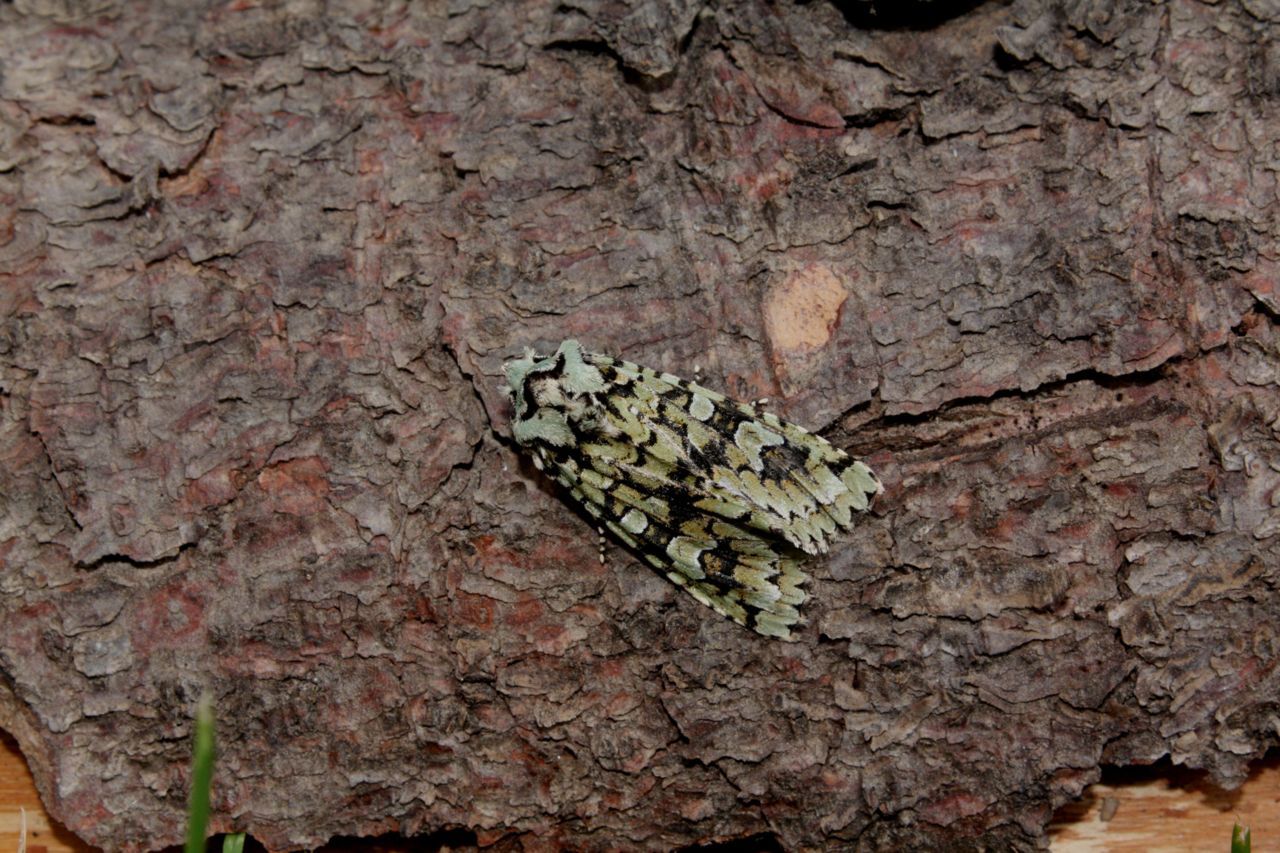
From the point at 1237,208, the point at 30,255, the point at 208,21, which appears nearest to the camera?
the point at 1237,208

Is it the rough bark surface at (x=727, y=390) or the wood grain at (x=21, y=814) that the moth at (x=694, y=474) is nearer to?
the rough bark surface at (x=727, y=390)

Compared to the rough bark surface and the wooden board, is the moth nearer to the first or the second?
the rough bark surface

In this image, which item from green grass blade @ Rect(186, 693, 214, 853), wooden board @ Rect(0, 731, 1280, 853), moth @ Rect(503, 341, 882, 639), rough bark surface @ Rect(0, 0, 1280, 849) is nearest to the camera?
green grass blade @ Rect(186, 693, 214, 853)

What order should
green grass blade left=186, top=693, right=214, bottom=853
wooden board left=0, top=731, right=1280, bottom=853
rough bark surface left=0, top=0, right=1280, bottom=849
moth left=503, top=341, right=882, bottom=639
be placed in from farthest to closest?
wooden board left=0, top=731, right=1280, bottom=853, moth left=503, top=341, right=882, bottom=639, rough bark surface left=0, top=0, right=1280, bottom=849, green grass blade left=186, top=693, right=214, bottom=853

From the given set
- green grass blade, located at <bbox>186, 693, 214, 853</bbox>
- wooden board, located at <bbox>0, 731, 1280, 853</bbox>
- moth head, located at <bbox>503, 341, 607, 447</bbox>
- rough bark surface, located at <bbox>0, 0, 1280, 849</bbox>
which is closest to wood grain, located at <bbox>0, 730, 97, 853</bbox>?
wooden board, located at <bbox>0, 731, 1280, 853</bbox>

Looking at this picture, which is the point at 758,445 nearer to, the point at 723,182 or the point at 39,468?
the point at 723,182

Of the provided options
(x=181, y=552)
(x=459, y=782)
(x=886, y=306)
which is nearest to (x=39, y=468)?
(x=181, y=552)

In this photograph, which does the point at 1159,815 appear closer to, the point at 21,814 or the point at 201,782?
the point at 201,782
